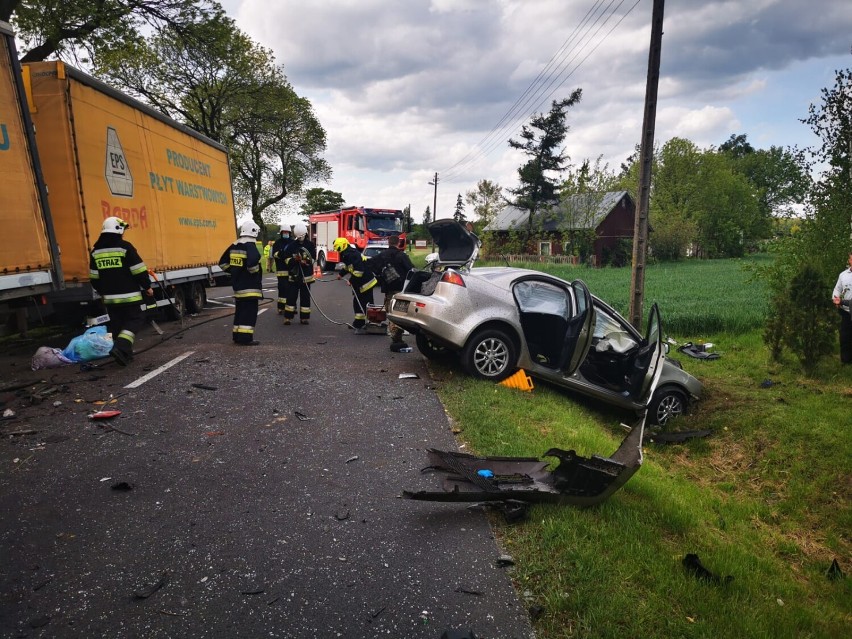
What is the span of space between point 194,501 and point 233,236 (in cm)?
1220

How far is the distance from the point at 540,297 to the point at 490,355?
1065 mm

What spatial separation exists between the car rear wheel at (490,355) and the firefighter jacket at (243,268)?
13.2 ft

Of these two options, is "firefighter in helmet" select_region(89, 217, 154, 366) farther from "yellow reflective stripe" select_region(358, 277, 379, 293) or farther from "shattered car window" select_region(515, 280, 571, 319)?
"shattered car window" select_region(515, 280, 571, 319)

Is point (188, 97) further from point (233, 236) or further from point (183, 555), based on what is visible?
point (183, 555)

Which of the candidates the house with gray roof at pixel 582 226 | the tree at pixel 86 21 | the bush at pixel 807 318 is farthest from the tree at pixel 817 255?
the house with gray roof at pixel 582 226

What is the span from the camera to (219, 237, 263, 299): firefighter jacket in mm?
8695

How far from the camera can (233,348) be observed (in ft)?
27.5

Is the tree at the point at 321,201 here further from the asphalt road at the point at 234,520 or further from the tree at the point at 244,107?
the asphalt road at the point at 234,520

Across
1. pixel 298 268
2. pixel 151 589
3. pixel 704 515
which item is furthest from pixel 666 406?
pixel 298 268

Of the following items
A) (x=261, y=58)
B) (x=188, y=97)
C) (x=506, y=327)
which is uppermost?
(x=261, y=58)

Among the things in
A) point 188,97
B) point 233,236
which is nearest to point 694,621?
point 233,236

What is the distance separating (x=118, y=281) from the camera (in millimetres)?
7012

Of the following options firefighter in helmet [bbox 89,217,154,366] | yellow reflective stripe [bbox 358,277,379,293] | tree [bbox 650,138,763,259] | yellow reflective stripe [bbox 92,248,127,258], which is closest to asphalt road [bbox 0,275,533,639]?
firefighter in helmet [bbox 89,217,154,366]

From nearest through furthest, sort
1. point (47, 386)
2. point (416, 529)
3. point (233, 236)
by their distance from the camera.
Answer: point (416, 529) < point (47, 386) < point (233, 236)
